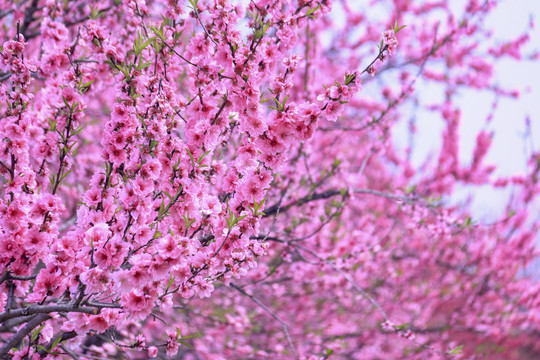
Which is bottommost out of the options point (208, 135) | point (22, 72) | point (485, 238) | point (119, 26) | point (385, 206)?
point (208, 135)

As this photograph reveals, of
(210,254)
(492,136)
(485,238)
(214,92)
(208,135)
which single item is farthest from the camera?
(492,136)

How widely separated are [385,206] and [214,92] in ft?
26.6

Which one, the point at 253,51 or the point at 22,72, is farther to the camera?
the point at 22,72

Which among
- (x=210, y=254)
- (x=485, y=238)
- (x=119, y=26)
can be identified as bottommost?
A: (x=210, y=254)

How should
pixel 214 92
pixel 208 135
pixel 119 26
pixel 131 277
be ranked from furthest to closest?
pixel 119 26 < pixel 214 92 < pixel 208 135 < pixel 131 277

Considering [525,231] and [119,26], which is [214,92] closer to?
[119,26]

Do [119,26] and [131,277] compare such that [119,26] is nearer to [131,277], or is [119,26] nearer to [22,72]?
[22,72]

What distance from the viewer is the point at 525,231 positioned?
8.93 metres

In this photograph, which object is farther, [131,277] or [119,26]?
[119,26]

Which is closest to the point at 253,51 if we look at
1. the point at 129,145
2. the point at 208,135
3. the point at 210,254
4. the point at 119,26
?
the point at 208,135

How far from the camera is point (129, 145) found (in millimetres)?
2156

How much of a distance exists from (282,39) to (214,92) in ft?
1.92

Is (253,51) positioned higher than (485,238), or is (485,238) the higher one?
(485,238)

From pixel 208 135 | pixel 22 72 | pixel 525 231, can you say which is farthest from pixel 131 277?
pixel 525 231
